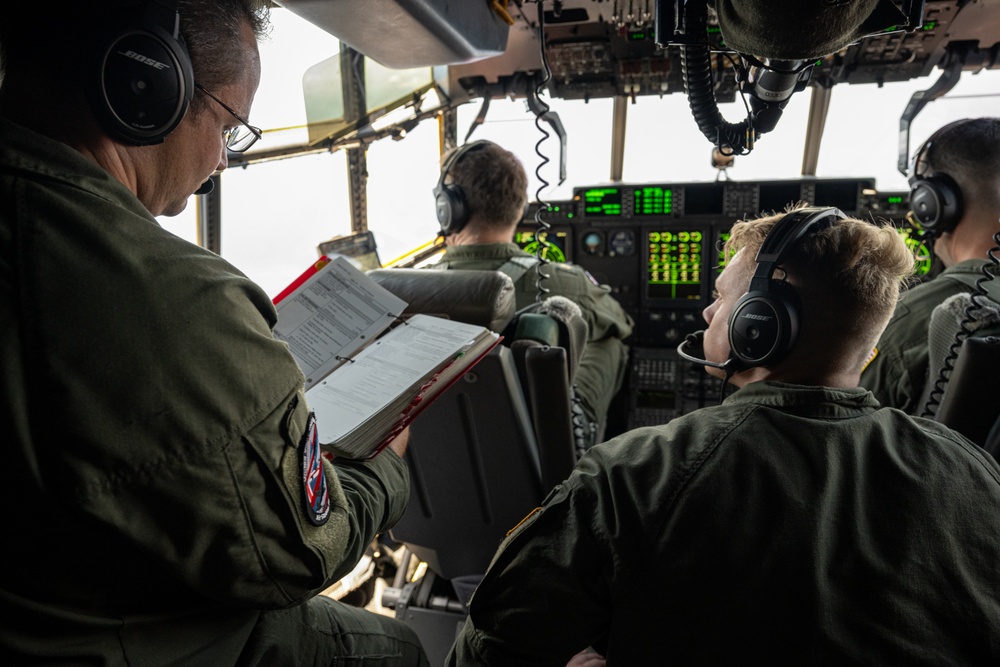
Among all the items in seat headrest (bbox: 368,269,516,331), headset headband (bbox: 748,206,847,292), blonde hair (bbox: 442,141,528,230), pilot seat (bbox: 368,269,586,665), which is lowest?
pilot seat (bbox: 368,269,586,665)

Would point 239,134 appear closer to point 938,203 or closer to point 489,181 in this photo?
point 489,181

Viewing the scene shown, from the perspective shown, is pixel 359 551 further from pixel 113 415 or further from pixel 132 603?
pixel 113 415

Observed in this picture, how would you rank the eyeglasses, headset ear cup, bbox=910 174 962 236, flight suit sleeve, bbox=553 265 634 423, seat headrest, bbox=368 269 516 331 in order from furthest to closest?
flight suit sleeve, bbox=553 265 634 423 < headset ear cup, bbox=910 174 962 236 < seat headrest, bbox=368 269 516 331 < the eyeglasses

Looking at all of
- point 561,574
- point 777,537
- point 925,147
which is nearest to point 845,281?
point 777,537

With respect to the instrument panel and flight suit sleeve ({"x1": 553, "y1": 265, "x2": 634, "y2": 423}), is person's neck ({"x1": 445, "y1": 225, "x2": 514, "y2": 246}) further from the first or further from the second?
the instrument panel

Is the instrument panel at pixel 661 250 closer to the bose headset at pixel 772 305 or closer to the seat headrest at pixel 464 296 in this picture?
the seat headrest at pixel 464 296

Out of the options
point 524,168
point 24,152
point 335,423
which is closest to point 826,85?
point 524,168

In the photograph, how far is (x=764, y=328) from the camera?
2.89ft

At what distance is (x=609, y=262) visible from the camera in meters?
3.13

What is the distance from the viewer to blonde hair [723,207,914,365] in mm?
887

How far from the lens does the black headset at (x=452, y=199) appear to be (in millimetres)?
2006

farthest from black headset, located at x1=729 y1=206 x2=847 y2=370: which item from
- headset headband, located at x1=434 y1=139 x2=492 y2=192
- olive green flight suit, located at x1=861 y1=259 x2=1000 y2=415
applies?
headset headband, located at x1=434 y1=139 x2=492 y2=192

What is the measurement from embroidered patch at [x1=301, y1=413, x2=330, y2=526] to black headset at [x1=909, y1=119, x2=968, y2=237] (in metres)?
1.81

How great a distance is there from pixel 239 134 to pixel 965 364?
1.29 metres
